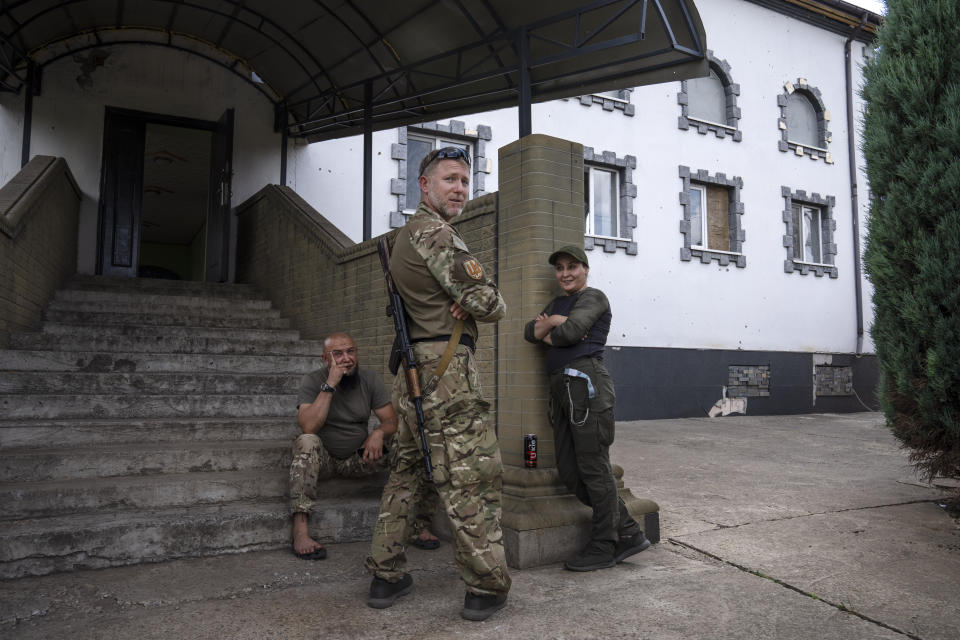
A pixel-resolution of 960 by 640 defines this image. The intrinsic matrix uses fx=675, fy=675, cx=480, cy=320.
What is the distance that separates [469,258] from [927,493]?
16.6 feet

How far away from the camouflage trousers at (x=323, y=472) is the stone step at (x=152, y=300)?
4.20 metres

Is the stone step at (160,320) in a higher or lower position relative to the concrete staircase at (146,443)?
higher

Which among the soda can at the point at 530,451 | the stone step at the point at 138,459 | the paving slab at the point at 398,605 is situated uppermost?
the soda can at the point at 530,451

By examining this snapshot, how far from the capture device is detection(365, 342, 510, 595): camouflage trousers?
3127 mm

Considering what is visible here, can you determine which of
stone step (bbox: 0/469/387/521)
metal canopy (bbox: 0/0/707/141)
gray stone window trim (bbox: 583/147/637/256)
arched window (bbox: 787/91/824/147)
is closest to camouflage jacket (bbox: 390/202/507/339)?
stone step (bbox: 0/469/387/521)

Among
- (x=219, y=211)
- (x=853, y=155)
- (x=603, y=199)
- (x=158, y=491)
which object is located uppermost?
(x=853, y=155)

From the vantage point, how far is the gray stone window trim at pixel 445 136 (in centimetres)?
1095

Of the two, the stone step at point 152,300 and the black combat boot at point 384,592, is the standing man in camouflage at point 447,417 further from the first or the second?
the stone step at point 152,300

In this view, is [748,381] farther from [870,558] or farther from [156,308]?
[156,308]

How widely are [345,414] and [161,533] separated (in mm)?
1277

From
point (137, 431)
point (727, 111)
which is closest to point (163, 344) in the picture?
point (137, 431)

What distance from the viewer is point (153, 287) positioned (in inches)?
329

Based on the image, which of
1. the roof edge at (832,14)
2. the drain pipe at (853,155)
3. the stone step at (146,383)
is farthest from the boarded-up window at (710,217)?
the stone step at (146,383)

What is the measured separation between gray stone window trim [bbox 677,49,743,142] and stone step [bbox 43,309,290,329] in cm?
901
